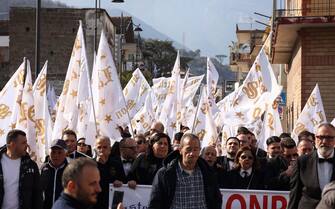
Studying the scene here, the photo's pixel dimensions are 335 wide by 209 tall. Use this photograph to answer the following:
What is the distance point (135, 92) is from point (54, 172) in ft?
45.3

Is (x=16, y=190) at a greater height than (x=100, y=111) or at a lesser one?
lesser

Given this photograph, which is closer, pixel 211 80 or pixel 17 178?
pixel 17 178

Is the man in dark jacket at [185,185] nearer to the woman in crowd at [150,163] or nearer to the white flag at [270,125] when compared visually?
the woman in crowd at [150,163]

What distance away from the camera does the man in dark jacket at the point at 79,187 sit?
4.43 metres

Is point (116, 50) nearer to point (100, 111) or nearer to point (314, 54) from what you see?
point (314, 54)

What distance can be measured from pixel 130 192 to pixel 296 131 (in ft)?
17.4

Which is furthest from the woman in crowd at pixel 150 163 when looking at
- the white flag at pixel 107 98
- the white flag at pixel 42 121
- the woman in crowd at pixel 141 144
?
the white flag at pixel 107 98

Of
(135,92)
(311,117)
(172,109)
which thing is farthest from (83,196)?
(135,92)

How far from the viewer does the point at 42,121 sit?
12344mm

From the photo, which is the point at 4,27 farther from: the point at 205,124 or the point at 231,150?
the point at 231,150

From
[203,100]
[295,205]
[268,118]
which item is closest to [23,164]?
[295,205]

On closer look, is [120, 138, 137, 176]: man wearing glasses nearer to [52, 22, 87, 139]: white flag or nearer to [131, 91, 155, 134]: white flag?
[52, 22, 87, 139]: white flag

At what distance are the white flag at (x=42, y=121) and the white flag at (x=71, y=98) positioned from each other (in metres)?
0.23

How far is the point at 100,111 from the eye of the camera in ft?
43.1
